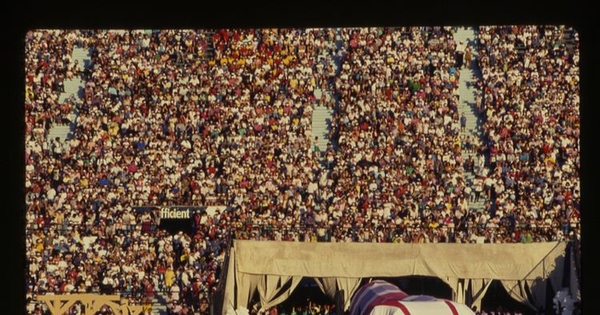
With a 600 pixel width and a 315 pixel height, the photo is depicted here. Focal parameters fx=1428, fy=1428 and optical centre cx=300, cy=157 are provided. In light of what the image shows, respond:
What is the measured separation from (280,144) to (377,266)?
1.86m

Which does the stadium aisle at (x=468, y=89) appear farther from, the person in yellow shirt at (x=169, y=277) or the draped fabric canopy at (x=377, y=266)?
the person in yellow shirt at (x=169, y=277)

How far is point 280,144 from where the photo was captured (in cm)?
1534

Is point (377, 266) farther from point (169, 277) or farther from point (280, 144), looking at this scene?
point (169, 277)

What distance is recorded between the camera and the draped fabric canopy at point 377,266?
46.8ft

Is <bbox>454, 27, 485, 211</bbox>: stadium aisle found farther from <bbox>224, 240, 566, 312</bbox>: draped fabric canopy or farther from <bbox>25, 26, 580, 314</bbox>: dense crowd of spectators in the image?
<bbox>224, 240, 566, 312</bbox>: draped fabric canopy

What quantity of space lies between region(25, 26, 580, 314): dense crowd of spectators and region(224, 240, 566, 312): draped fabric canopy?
181 millimetres

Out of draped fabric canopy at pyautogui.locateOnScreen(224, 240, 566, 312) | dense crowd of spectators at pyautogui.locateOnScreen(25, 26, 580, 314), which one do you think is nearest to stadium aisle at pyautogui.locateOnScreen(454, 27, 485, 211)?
dense crowd of spectators at pyautogui.locateOnScreen(25, 26, 580, 314)

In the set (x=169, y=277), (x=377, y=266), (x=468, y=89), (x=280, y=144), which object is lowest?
(x=169, y=277)

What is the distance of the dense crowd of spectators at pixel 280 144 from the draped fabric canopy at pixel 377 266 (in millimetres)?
181

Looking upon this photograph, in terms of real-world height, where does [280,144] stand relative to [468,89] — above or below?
below

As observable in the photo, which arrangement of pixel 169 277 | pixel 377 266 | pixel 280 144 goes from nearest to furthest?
pixel 377 266 < pixel 169 277 < pixel 280 144

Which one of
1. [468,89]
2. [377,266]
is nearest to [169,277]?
[377,266]

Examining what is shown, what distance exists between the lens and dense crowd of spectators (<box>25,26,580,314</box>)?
14.7 meters

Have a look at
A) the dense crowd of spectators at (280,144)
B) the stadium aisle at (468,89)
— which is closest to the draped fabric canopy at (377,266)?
the dense crowd of spectators at (280,144)
